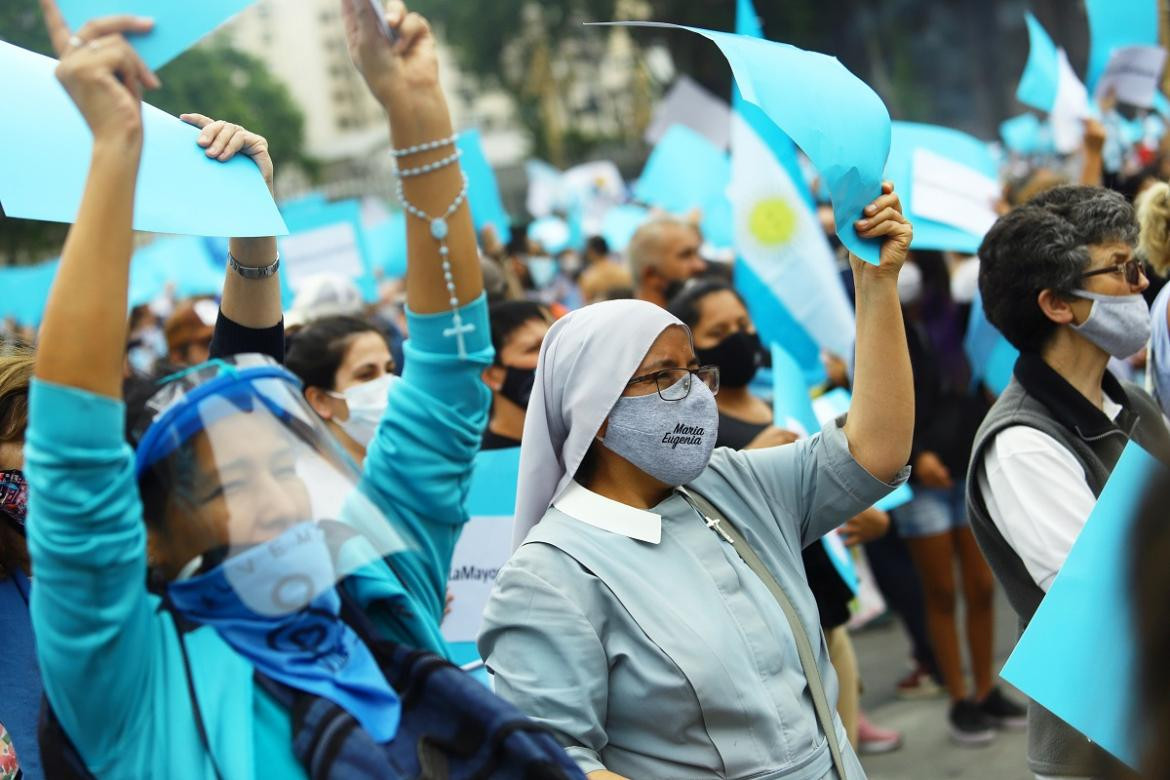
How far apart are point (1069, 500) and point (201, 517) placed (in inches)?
72.3

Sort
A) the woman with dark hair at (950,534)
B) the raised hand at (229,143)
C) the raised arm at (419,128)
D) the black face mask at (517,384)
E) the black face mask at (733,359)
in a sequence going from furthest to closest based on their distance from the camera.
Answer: the woman with dark hair at (950,534) → the black face mask at (733,359) → the black face mask at (517,384) → the raised hand at (229,143) → the raised arm at (419,128)

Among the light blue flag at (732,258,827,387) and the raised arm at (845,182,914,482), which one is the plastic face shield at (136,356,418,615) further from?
the light blue flag at (732,258,827,387)

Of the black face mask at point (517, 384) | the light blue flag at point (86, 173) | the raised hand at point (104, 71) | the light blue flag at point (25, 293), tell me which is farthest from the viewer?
the light blue flag at point (25, 293)

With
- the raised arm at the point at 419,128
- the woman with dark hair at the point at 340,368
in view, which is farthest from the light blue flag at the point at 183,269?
the raised arm at the point at 419,128

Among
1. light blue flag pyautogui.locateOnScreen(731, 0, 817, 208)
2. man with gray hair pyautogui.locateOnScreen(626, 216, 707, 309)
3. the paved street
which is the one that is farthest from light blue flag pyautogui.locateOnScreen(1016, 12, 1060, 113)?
the paved street

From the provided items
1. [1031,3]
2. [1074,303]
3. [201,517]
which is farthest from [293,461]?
[1031,3]

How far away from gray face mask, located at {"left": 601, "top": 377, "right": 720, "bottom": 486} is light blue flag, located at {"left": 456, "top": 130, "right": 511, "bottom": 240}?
18.1 ft

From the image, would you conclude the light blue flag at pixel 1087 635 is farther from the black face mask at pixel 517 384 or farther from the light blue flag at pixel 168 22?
the black face mask at pixel 517 384

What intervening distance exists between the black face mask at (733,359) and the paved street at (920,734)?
6.34 ft

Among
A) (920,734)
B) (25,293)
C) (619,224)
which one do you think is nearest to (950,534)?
(920,734)

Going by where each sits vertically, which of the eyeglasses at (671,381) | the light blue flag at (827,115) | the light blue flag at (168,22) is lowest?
the eyeglasses at (671,381)

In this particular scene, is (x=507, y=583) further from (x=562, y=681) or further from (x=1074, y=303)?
(x=1074, y=303)

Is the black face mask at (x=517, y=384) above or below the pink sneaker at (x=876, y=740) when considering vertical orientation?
above

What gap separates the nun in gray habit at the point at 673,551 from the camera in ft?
→ 7.27
